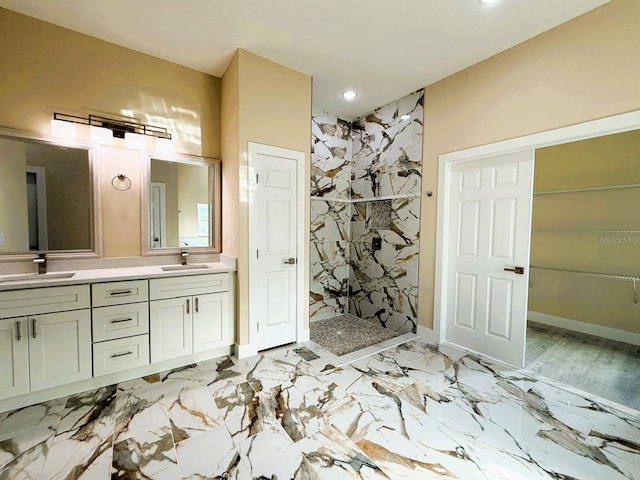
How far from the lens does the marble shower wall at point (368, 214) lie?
3.53 m

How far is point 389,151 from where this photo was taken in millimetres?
3791

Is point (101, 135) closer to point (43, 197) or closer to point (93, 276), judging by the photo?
point (43, 197)

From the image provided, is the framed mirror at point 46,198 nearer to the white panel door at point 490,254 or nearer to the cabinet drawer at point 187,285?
the cabinet drawer at point 187,285

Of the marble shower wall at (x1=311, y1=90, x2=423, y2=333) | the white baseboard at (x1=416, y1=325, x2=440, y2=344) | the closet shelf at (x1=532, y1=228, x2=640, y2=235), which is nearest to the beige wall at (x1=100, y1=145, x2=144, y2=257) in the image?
the marble shower wall at (x1=311, y1=90, x2=423, y2=333)

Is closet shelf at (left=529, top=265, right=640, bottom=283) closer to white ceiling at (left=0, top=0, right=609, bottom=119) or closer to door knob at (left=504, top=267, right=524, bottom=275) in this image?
door knob at (left=504, top=267, right=524, bottom=275)

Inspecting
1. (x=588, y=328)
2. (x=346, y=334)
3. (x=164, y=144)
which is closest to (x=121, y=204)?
(x=164, y=144)

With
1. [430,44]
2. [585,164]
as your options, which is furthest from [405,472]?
[585,164]

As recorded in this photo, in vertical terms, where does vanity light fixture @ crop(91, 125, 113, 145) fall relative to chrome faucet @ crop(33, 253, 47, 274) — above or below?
above

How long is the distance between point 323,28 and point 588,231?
3.92 m

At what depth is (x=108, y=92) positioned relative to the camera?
263 cm

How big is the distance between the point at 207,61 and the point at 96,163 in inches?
58.0

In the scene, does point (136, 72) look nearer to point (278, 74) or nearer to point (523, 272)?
point (278, 74)

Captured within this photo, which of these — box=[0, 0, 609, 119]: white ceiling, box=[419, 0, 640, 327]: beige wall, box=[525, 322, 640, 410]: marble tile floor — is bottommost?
box=[525, 322, 640, 410]: marble tile floor

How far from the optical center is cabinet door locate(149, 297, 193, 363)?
8.12 feet
